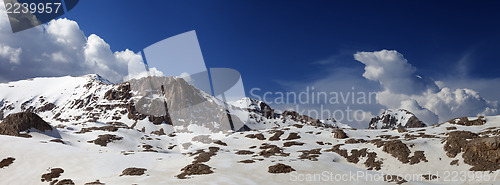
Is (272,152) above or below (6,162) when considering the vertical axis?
above

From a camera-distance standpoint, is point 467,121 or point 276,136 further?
point 276,136

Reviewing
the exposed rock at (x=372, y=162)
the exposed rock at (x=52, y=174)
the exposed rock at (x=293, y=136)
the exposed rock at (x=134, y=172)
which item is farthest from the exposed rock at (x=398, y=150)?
the exposed rock at (x=52, y=174)

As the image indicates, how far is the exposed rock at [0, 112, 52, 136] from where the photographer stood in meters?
95.7

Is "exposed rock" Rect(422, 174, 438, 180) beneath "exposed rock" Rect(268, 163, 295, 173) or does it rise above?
beneath

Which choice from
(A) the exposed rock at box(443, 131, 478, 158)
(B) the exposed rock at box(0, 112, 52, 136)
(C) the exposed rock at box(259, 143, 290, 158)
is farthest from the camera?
(B) the exposed rock at box(0, 112, 52, 136)

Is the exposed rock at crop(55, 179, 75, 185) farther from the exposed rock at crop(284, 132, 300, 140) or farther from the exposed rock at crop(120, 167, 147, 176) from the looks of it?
the exposed rock at crop(284, 132, 300, 140)

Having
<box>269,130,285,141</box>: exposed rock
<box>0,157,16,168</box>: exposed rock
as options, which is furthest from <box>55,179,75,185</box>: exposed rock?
<box>269,130,285,141</box>: exposed rock

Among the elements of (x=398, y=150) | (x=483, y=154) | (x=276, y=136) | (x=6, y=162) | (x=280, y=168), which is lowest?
(x=6, y=162)

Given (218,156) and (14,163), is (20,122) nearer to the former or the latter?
(14,163)

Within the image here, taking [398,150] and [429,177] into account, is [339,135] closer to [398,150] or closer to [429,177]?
[398,150]

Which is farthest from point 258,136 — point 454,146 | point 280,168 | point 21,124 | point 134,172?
point 21,124

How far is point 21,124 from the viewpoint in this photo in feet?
320

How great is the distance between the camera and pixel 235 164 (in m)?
47.2

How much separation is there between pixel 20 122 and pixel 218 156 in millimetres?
91783
